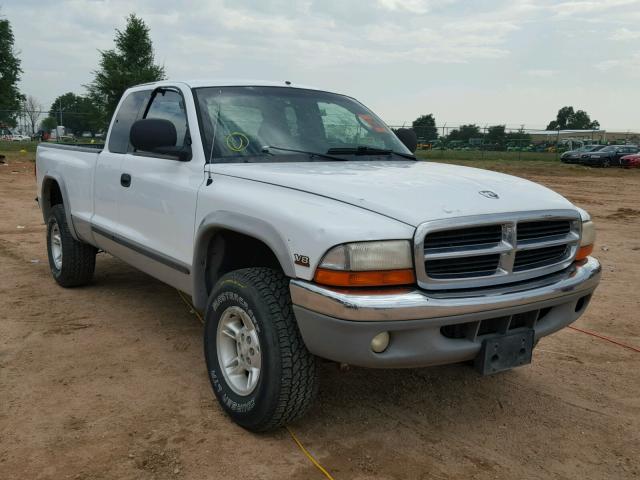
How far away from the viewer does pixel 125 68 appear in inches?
1690

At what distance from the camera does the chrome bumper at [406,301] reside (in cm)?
253

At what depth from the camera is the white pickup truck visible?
2.61 m

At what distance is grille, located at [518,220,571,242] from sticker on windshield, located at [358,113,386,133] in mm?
1694

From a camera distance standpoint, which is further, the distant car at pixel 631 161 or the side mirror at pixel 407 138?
the distant car at pixel 631 161

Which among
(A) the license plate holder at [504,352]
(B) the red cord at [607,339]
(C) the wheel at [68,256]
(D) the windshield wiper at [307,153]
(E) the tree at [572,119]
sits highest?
(E) the tree at [572,119]

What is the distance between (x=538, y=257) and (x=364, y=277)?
Result: 1026 millimetres

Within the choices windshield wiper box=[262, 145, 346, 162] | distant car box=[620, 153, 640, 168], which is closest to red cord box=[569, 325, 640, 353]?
windshield wiper box=[262, 145, 346, 162]

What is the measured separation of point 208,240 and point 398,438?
57.6 inches

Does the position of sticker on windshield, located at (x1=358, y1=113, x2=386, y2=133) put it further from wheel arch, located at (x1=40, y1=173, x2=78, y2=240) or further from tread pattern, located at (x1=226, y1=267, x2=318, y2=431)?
wheel arch, located at (x1=40, y1=173, x2=78, y2=240)

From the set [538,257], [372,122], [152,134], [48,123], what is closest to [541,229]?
[538,257]

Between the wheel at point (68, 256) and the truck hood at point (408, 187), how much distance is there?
2609mm

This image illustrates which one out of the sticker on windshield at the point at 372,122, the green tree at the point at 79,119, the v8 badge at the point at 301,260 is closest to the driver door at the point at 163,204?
the v8 badge at the point at 301,260

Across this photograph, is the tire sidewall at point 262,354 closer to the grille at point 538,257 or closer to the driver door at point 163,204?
the driver door at point 163,204

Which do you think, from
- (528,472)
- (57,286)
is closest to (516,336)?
(528,472)
